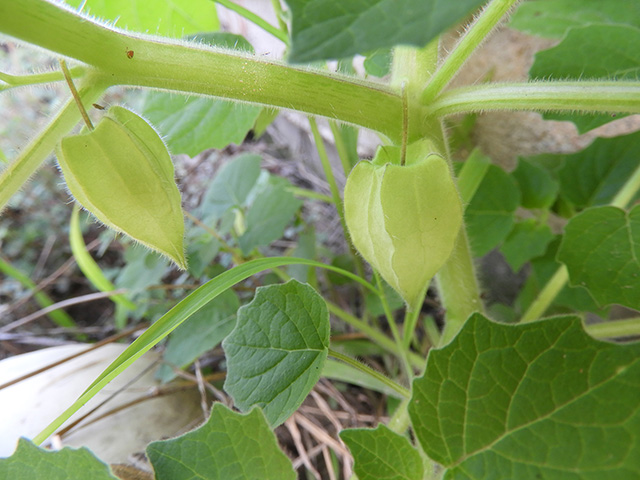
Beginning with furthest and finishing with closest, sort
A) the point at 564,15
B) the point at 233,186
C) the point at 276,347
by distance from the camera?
1. the point at 233,186
2. the point at 564,15
3. the point at 276,347

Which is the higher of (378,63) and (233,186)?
(378,63)

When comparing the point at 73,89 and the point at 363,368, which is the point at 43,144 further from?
the point at 363,368

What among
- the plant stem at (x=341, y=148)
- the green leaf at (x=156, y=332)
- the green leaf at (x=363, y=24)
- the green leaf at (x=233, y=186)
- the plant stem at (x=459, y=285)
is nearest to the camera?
the green leaf at (x=363, y=24)

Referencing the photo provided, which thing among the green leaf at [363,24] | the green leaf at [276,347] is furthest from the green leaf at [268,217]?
the green leaf at [363,24]

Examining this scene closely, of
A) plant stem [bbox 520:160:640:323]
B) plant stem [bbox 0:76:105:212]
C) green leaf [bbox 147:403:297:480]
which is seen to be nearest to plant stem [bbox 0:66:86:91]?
plant stem [bbox 0:76:105:212]

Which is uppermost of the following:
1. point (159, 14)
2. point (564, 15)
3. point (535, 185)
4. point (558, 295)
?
point (159, 14)

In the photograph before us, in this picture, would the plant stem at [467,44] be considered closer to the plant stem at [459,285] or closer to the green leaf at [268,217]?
the plant stem at [459,285]

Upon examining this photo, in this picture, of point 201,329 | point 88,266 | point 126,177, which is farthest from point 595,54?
point 88,266
